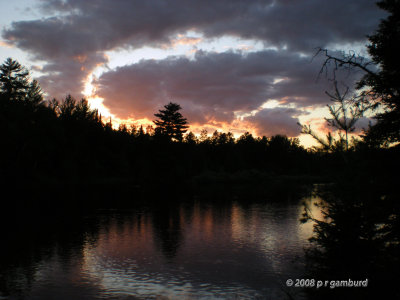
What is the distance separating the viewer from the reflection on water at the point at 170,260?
1228cm

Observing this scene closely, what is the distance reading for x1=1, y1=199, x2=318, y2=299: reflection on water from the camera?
40.3 feet

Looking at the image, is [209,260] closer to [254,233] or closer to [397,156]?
[254,233]

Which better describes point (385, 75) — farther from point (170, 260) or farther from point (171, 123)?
point (171, 123)

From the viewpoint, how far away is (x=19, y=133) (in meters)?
57.8

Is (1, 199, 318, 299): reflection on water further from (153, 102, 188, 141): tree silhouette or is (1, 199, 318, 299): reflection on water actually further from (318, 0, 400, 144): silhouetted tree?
(153, 102, 188, 141): tree silhouette

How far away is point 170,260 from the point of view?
1633 centimetres

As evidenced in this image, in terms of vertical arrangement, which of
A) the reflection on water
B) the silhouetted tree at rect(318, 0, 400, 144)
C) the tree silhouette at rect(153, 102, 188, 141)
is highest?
the tree silhouette at rect(153, 102, 188, 141)

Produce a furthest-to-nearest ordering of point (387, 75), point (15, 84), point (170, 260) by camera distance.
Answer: point (15, 84) → point (170, 260) → point (387, 75)

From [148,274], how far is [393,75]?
1111 cm

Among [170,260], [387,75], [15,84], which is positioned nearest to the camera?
[387,75]

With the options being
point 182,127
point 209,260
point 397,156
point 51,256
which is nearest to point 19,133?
point 182,127

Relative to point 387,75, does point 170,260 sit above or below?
below

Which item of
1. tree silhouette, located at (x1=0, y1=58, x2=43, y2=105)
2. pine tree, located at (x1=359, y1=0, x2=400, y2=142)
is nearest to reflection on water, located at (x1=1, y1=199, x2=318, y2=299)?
pine tree, located at (x1=359, y1=0, x2=400, y2=142)

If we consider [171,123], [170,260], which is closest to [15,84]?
[171,123]
